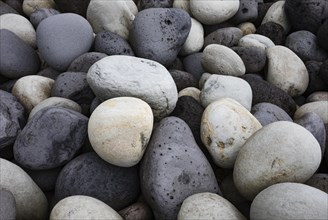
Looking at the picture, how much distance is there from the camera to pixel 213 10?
7.49ft

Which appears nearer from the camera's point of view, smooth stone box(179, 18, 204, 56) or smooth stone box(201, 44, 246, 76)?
smooth stone box(201, 44, 246, 76)

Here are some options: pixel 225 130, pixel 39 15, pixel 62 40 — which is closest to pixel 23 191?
pixel 225 130

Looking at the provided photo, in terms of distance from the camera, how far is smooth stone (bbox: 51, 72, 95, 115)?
70.0 inches

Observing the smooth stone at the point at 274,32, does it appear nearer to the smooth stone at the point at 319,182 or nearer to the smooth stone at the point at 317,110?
the smooth stone at the point at 317,110

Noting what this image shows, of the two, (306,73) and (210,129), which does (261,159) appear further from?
(306,73)

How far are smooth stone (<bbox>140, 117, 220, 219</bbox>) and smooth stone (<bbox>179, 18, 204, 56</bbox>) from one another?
0.87m

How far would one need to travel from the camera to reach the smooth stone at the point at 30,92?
183cm

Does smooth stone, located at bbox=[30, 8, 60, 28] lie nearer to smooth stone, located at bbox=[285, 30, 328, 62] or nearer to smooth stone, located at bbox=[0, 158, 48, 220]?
smooth stone, located at bbox=[0, 158, 48, 220]

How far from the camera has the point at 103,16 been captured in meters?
2.23

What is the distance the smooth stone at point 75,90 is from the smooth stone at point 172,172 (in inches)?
18.1

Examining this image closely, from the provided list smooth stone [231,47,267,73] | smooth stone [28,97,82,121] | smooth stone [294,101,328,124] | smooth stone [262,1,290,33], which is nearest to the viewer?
smooth stone [28,97,82,121]

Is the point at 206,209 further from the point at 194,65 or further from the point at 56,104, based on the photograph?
the point at 194,65

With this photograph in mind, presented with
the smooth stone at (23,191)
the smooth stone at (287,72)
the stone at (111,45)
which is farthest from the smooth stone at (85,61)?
the smooth stone at (287,72)

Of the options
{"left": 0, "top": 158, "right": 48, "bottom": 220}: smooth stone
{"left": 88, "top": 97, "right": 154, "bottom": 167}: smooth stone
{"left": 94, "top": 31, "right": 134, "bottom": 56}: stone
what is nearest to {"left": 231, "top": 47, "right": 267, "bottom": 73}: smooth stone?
{"left": 94, "top": 31, "right": 134, "bottom": 56}: stone
